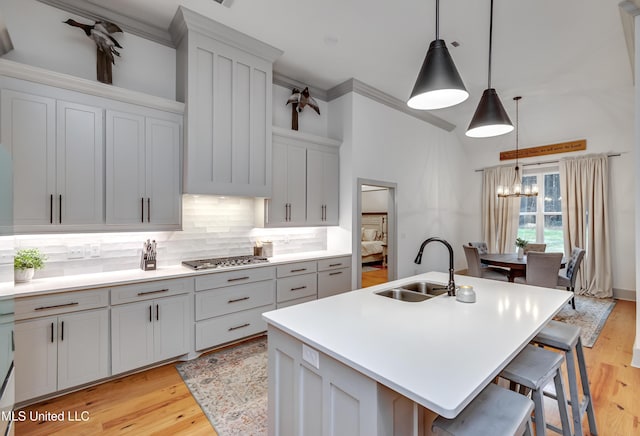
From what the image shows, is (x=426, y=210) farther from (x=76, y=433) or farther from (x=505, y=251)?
(x=76, y=433)

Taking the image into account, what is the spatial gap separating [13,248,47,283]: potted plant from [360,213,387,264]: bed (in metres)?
6.25

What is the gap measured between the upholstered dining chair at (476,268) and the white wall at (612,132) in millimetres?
2149

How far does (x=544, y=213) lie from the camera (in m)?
6.02

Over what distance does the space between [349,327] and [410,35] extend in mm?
3276

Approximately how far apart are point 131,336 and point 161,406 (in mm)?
662

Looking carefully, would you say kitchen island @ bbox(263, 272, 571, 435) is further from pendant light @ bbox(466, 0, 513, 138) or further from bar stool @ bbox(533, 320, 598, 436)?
pendant light @ bbox(466, 0, 513, 138)

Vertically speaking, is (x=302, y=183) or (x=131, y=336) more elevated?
(x=302, y=183)

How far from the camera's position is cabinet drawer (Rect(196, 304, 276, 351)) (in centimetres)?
295

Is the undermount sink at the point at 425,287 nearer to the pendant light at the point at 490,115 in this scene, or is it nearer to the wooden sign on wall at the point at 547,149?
the pendant light at the point at 490,115

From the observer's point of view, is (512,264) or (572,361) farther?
(512,264)

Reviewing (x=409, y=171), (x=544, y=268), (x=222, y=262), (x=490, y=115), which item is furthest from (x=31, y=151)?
(x=544, y=268)

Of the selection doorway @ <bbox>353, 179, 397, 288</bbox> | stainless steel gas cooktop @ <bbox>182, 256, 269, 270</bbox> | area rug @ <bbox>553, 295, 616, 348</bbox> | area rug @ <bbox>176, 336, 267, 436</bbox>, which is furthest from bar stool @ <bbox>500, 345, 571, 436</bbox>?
doorway @ <bbox>353, 179, 397, 288</bbox>

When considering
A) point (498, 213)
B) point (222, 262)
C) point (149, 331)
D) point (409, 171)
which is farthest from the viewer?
point (498, 213)

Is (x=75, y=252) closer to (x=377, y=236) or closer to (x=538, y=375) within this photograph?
(x=538, y=375)
